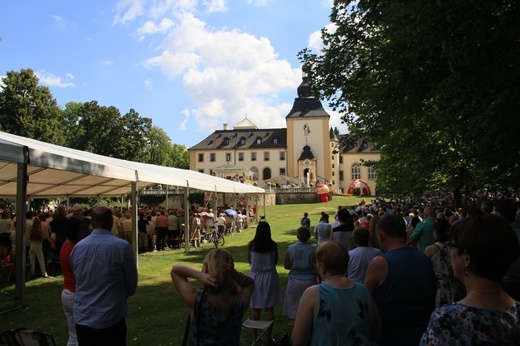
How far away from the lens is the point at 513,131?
963 cm

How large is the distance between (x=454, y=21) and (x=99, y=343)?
842 centimetres

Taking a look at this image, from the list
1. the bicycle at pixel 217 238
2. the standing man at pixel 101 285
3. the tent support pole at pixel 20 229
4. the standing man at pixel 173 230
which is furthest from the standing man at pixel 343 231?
the standing man at pixel 173 230

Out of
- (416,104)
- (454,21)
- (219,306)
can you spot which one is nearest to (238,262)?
(416,104)

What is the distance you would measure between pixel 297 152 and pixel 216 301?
253 ft

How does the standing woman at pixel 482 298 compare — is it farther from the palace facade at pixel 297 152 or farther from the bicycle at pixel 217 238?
the palace facade at pixel 297 152

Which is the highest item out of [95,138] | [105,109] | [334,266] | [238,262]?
[105,109]

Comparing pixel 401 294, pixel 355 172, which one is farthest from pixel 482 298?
pixel 355 172

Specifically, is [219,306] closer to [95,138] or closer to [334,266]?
[334,266]

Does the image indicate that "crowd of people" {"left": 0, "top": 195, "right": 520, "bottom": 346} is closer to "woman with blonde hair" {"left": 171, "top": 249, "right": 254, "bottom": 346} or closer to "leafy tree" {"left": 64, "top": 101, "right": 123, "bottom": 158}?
"woman with blonde hair" {"left": 171, "top": 249, "right": 254, "bottom": 346}

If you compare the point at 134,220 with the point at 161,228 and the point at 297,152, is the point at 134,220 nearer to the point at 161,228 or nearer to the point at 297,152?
the point at 161,228

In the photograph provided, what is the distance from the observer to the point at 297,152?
79.5 meters

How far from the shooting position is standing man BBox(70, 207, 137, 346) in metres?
3.62

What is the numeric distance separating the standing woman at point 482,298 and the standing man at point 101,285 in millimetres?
2667

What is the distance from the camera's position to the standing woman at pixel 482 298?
5.61 feet
